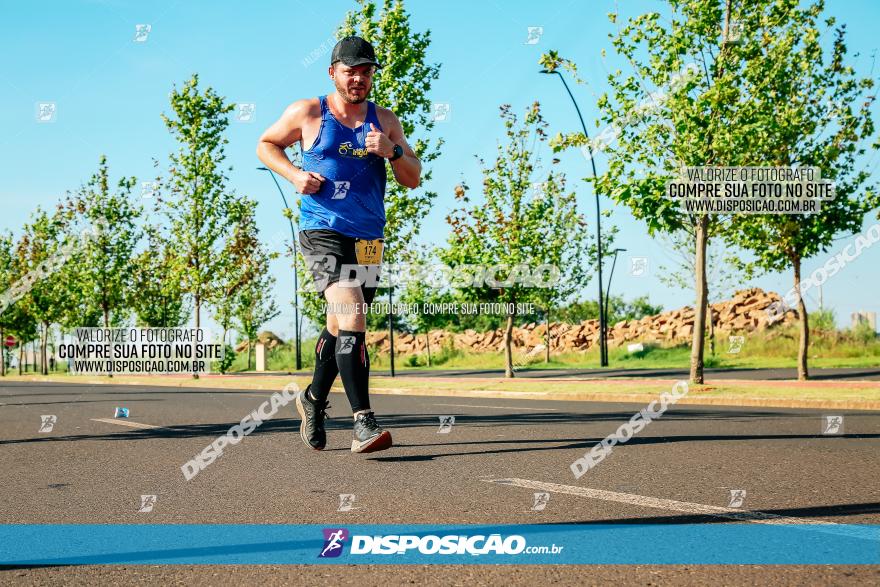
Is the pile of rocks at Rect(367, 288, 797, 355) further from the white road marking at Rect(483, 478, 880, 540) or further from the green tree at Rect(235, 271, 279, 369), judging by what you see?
the white road marking at Rect(483, 478, 880, 540)

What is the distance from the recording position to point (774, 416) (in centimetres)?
1091

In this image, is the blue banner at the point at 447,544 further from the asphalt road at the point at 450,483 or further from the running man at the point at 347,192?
the running man at the point at 347,192

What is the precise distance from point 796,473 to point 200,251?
91.2 feet

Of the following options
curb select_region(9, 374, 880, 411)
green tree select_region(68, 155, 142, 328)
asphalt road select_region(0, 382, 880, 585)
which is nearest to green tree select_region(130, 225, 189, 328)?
green tree select_region(68, 155, 142, 328)

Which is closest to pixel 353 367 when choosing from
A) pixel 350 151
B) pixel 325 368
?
pixel 325 368

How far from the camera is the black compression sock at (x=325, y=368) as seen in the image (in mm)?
5746

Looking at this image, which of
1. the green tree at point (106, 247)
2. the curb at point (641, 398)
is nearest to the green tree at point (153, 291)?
the green tree at point (106, 247)

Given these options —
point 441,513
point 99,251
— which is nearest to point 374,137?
point 441,513

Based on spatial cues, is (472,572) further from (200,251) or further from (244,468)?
(200,251)
